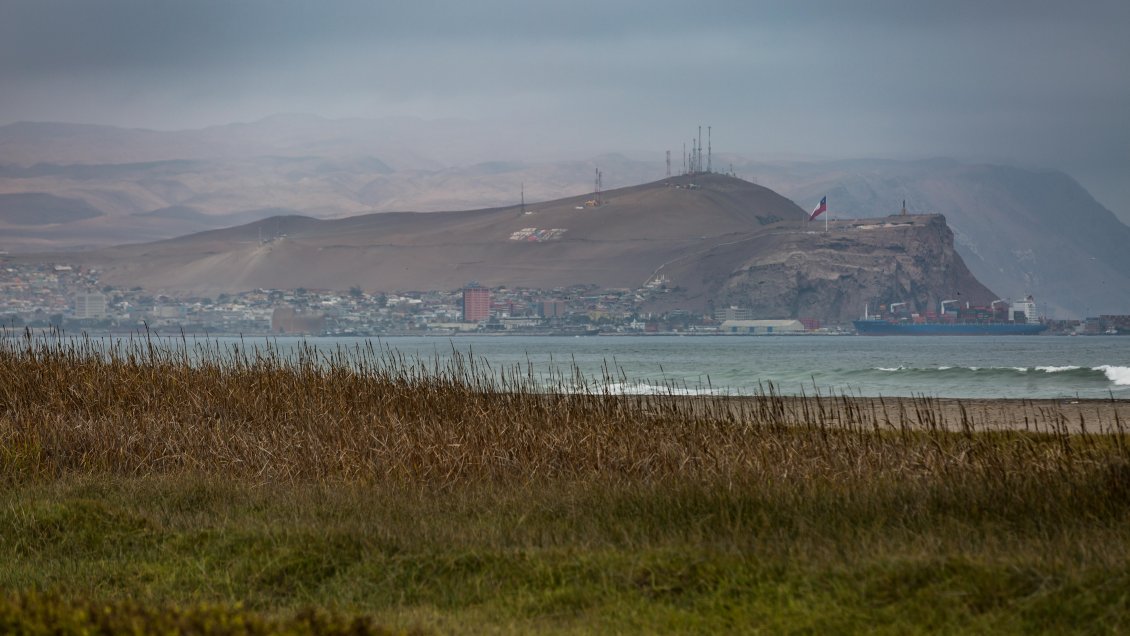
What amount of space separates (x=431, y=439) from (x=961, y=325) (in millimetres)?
184016

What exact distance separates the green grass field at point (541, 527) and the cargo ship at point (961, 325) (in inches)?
7086

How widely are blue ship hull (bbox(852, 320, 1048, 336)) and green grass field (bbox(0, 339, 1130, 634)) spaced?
179319mm

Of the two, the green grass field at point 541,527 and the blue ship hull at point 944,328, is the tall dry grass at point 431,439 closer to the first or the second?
the green grass field at point 541,527

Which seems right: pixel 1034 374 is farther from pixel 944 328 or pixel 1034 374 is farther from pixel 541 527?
pixel 944 328

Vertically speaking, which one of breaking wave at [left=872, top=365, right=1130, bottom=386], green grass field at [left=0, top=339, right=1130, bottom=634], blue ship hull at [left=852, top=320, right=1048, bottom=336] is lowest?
blue ship hull at [left=852, top=320, right=1048, bottom=336]

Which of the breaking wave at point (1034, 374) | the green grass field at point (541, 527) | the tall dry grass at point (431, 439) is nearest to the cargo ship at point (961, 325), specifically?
the breaking wave at point (1034, 374)

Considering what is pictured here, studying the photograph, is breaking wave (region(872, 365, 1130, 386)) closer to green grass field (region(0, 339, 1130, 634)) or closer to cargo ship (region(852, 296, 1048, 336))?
green grass field (region(0, 339, 1130, 634))

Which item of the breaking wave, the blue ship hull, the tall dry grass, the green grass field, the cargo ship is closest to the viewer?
the green grass field

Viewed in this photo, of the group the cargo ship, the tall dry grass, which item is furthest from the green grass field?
the cargo ship

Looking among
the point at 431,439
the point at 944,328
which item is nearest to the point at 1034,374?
the point at 431,439

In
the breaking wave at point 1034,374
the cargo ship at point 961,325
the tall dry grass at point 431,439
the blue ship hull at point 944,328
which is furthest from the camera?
the cargo ship at point 961,325

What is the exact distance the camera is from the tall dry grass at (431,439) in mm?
12039

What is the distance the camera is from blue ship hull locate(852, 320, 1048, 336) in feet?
610

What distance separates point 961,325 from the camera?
187125 mm
